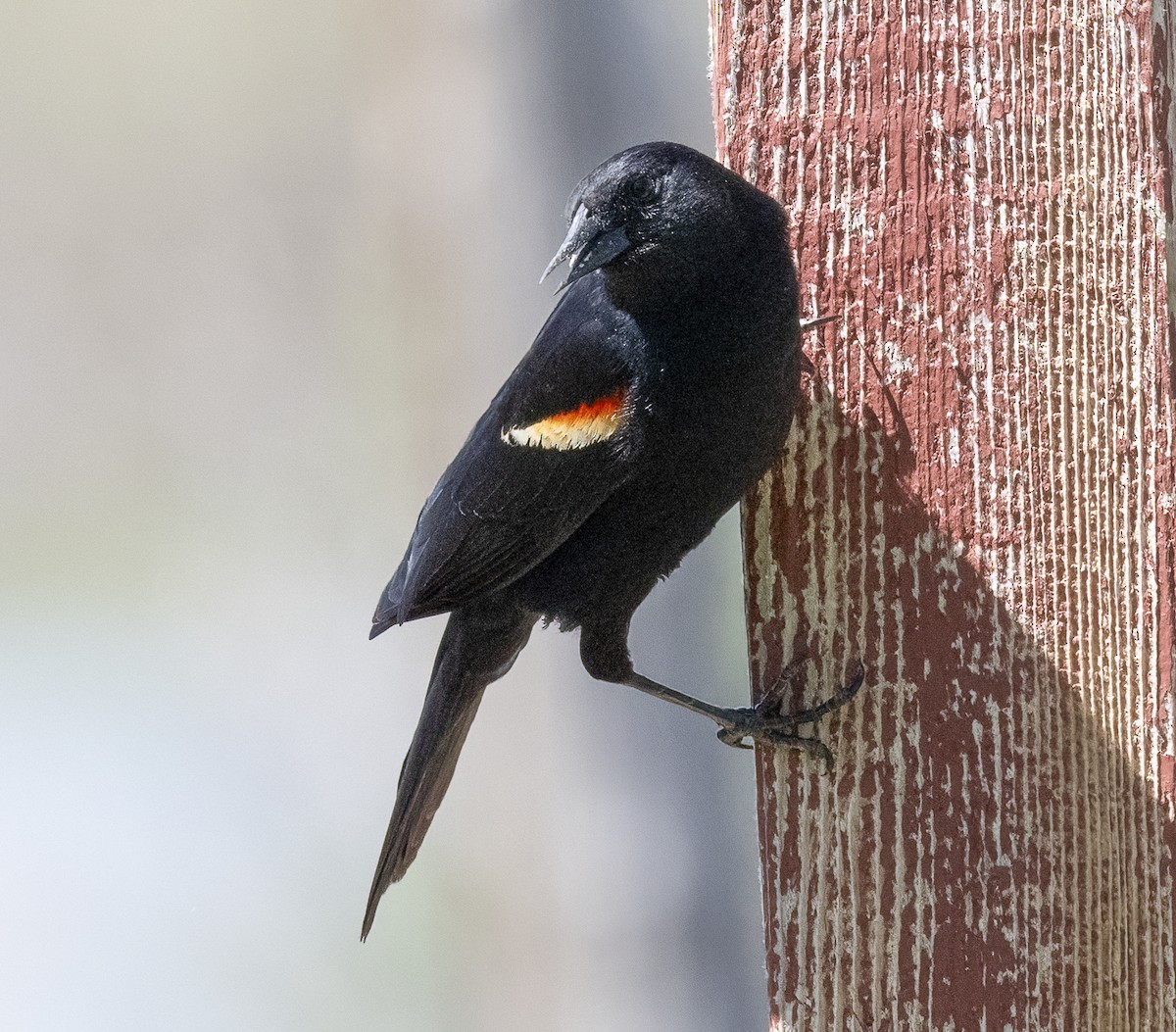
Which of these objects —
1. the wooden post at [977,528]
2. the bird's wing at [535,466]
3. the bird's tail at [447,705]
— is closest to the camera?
the wooden post at [977,528]

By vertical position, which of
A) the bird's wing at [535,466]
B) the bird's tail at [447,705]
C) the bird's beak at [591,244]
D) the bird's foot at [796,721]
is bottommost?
the bird's tail at [447,705]

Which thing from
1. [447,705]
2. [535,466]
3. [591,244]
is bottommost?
[447,705]

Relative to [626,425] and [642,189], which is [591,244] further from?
[626,425]

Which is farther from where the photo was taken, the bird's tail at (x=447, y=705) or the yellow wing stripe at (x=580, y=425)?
the bird's tail at (x=447, y=705)

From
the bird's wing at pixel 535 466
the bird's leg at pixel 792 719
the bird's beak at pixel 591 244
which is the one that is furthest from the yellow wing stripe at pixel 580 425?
the bird's leg at pixel 792 719

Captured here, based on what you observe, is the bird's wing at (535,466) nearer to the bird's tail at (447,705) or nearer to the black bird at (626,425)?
the black bird at (626,425)

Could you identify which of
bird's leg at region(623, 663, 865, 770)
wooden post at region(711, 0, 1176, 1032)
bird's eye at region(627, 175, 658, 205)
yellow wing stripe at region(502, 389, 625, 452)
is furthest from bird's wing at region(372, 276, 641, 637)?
bird's leg at region(623, 663, 865, 770)

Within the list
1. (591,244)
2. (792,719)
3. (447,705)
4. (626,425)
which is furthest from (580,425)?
(447,705)

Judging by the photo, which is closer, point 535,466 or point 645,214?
point 645,214

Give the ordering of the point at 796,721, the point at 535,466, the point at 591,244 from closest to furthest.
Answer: the point at 796,721 → the point at 591,244 → the point at 535,466
